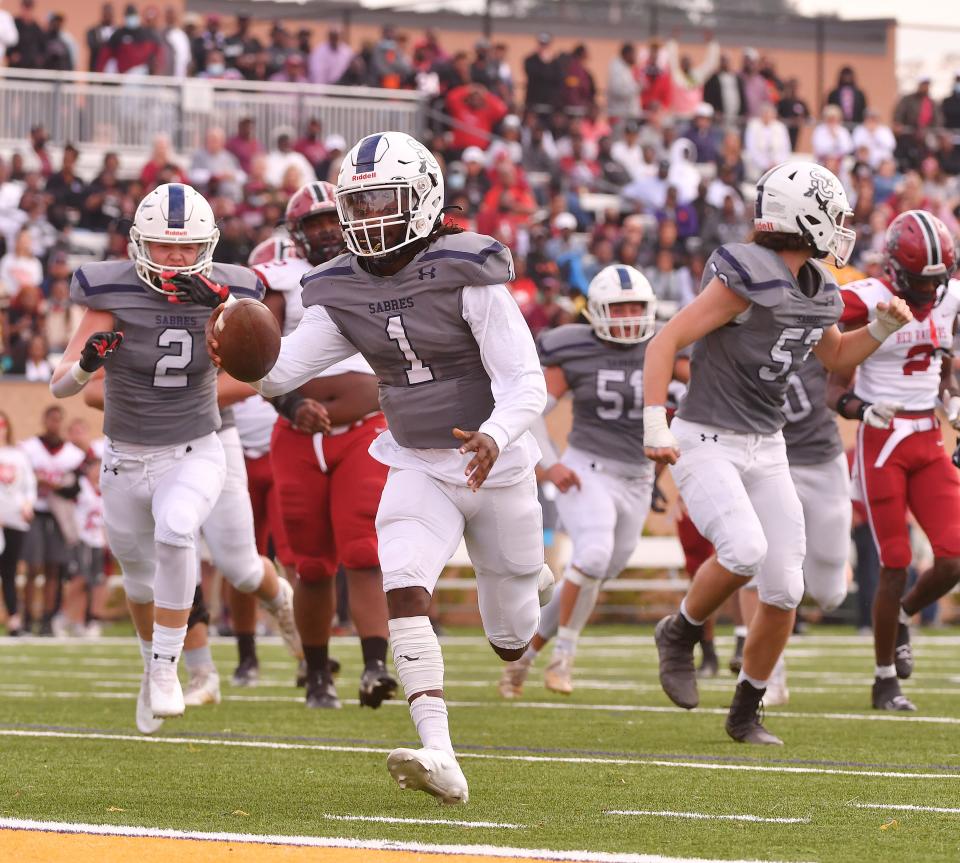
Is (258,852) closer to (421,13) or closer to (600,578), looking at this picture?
(600,578)

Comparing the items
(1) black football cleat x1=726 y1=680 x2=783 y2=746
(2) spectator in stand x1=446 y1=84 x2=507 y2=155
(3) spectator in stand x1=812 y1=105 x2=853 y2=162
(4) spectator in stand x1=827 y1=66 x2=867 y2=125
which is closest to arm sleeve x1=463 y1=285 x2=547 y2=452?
(1) black football cleat x1=726 y1=680 x2=783 y2=746

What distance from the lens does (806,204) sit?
648cm

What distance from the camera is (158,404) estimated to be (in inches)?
271

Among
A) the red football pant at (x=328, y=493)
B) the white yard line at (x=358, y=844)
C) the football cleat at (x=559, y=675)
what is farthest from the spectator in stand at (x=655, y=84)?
the white yard line at (x=358, y=844)

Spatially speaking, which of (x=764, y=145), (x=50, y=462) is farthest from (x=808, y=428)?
(x=764, y=145)

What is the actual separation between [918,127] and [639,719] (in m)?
16.8

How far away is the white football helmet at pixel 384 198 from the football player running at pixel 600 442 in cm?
349

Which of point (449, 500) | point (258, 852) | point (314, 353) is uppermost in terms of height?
point (314, 353)

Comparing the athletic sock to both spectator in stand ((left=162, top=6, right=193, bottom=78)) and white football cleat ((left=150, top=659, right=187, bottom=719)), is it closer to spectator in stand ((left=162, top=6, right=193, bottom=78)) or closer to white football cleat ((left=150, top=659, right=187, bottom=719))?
white football cleat ((left=150, top=659, right=187, bottom=719))

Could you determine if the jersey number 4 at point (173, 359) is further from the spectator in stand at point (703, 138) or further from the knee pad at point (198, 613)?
the spectator in stand at point (703, 138)

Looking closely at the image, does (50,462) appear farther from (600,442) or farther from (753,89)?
(753,89)

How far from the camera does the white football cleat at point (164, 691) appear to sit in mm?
6488

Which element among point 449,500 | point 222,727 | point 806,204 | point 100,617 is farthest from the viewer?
point 100,617

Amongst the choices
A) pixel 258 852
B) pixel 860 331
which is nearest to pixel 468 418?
pixel 258 852
